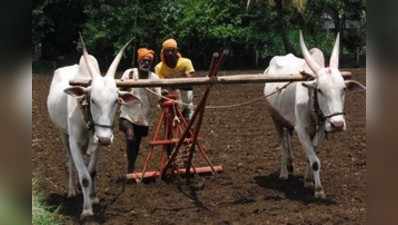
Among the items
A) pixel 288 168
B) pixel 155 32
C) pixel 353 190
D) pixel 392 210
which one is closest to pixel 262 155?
pixel 288 168

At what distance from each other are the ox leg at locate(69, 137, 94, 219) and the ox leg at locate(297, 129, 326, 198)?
7.13ft

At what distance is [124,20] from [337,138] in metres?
16.5

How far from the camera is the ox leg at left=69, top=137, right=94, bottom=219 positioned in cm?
534

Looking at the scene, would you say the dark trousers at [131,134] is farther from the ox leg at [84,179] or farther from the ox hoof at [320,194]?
the ox hoof at [320,194]

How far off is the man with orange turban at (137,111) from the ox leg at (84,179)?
91 cm

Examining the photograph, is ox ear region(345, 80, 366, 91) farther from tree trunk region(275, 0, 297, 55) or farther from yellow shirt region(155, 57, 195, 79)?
tree trunk region(275, 0, 297, 55)

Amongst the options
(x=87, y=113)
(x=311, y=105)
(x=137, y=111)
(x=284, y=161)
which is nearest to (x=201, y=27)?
(x=284, y=161)

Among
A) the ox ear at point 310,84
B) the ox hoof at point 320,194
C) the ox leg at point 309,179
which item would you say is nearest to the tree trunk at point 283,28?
the ox leg at point 309,179

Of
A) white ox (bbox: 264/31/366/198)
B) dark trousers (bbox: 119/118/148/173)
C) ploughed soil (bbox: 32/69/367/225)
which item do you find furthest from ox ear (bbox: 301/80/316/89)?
dark trousers (bbox: 119/118/148/173)

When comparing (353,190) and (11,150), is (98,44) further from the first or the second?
(11,150)

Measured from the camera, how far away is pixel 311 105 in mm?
5824

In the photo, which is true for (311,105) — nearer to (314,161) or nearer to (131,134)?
(314,161)

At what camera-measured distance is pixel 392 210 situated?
4.47 feet

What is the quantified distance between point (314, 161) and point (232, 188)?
0.98 meters
